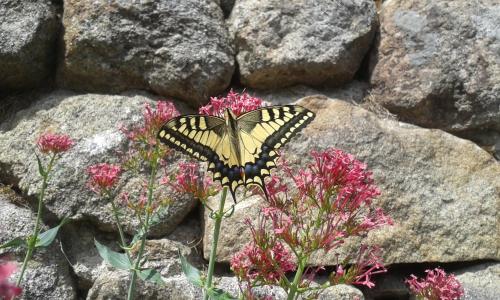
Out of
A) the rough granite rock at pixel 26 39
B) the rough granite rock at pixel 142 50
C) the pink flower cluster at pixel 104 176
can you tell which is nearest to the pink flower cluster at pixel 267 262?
the pink flower cluster at pixel 104 176

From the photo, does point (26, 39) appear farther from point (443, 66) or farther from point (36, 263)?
point (443, 66)

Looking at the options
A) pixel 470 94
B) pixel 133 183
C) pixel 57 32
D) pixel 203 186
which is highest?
pixel 57 32

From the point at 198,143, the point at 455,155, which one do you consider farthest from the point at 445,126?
the point at 198,143

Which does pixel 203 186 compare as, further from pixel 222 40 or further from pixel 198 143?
pixel 222 40

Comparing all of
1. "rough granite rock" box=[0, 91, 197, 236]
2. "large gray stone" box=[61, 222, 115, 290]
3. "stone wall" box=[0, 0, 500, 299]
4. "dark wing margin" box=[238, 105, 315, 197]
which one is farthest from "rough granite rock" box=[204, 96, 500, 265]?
"dark wing margin" box=[238, 105, 315, 197]

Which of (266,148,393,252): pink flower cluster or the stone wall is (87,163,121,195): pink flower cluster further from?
(266,148,393,252): pink flower cluster
